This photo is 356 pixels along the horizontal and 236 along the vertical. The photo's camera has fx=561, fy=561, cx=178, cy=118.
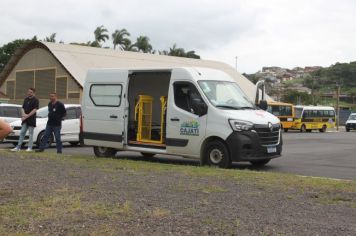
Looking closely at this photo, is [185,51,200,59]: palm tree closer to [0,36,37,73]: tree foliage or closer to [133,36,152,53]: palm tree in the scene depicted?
[133,36,152,53]: palm tree

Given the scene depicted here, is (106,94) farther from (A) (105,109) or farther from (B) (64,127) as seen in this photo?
(B) (64,127)

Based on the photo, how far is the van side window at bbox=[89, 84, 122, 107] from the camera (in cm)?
1491

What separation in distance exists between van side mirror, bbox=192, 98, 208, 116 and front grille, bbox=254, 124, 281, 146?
1.28 m

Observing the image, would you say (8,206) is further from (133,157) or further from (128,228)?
(133,157)

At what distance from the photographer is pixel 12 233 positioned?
5652 millimetres

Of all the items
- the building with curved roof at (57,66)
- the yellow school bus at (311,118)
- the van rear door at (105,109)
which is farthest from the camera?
the building with curved roof at (57,66)

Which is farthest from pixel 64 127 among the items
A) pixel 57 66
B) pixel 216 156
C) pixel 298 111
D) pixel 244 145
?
pixel 57 66

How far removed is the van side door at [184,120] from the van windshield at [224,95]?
0.90ft

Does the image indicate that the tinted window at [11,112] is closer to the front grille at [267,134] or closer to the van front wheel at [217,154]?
the van front wheel at [217,154]

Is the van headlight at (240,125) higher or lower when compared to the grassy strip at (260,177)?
higher

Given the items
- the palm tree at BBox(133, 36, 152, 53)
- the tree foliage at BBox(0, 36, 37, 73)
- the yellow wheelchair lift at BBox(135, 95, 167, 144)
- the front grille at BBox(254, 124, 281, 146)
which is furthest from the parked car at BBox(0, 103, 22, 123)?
the palm tree at BBox(133, 36, 152, 53)

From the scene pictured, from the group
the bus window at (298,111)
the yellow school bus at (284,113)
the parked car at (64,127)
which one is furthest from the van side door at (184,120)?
the bus window at (298,111)

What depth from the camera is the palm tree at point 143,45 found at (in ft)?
273

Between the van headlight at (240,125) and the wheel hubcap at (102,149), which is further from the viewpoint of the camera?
the wheel hubcap at (102,149)
